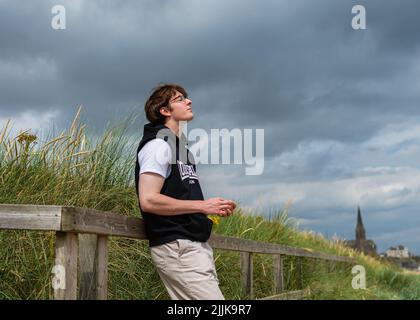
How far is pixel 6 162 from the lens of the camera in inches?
219

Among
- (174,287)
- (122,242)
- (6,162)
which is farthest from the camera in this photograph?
(6,162)

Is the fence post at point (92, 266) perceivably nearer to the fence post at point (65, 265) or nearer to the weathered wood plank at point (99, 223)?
the weathered wood plank at point (99, 223)

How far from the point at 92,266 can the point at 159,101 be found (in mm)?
1106

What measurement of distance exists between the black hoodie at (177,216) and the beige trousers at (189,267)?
5 cm

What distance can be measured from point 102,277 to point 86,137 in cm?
286

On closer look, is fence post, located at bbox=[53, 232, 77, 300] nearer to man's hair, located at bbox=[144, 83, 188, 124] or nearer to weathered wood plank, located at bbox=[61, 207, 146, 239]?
weathered wood plank, located at bbox=[61, 207, 146, 239]

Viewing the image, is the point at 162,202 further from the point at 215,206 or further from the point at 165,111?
the point at 165,111

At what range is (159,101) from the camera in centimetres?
393

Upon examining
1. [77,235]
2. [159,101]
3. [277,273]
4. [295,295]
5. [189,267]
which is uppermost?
[159,101]

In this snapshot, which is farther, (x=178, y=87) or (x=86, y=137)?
(x=86, y=137)

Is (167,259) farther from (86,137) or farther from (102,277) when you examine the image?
(86,137)

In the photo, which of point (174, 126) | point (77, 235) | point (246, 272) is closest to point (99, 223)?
point (77, 235)

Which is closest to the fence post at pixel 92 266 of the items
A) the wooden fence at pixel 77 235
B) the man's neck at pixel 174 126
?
the wooden fence at pixel 77 235
